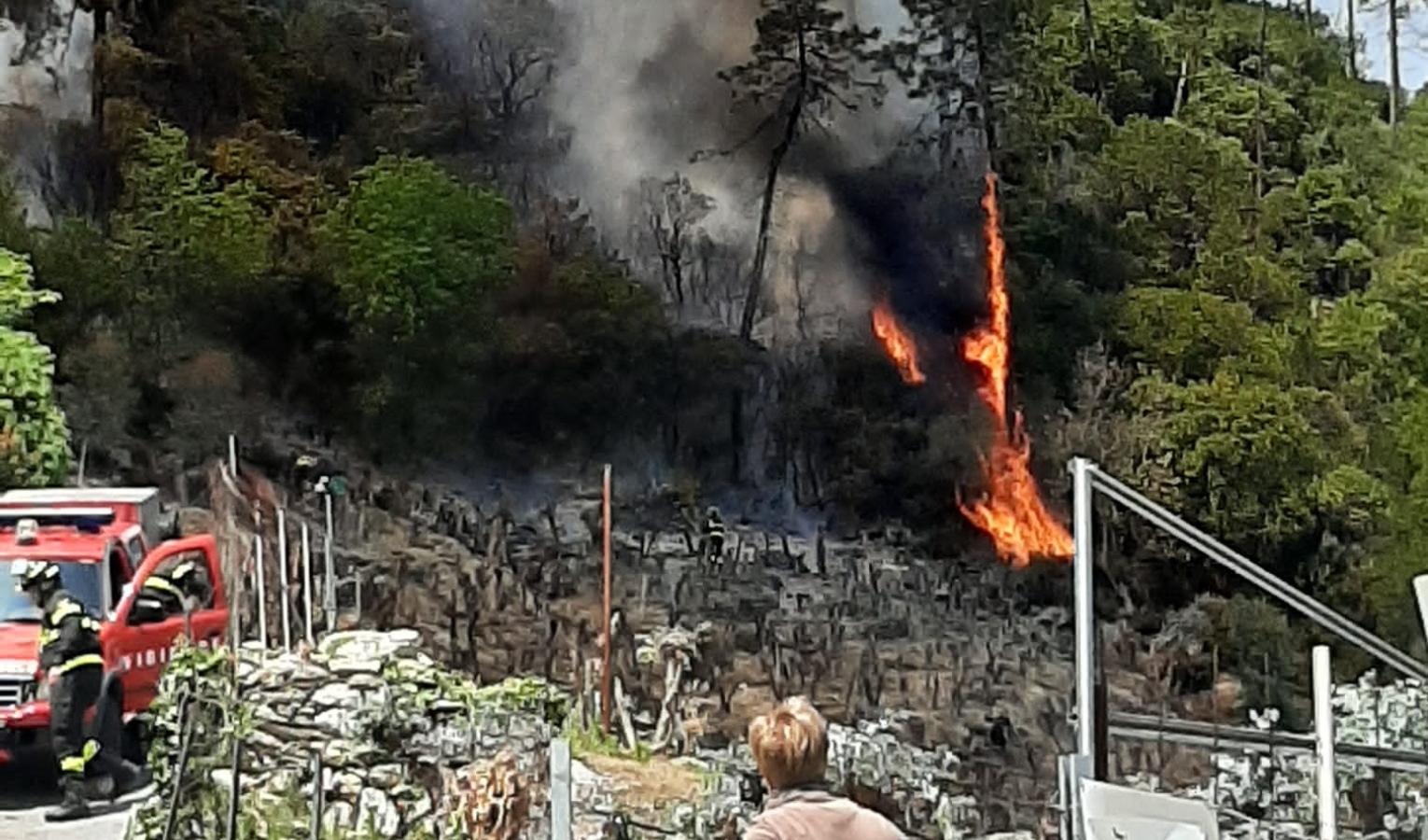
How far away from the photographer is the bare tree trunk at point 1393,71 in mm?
3844

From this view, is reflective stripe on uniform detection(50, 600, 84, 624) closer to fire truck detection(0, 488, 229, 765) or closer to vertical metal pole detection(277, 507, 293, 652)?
fire truck detection(0, 488, 229, 765)

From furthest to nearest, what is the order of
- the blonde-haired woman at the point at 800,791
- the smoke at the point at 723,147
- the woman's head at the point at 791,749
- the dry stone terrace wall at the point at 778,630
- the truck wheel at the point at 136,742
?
the smoke at the point at 723,147 → the dry stone terrace wall at the point at 778,630 → the truck wheel at the point at 136,742 → the woman's head at the point at 791,749 → the blonde-haired woman at the point at 800,791

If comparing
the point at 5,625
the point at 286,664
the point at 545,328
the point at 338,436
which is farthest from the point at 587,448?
the point at 5,625

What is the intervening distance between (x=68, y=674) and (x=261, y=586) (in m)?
0.40

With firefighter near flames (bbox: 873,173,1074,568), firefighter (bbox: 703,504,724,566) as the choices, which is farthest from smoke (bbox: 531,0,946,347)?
firefighter (bbox: 703,504,724,566)

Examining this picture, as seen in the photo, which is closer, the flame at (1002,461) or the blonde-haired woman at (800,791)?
the blonde-haired woman at (800,791)

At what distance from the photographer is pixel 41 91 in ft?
12.4

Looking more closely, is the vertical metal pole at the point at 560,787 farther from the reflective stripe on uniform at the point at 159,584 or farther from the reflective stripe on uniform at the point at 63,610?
the reflective stripe on uniform at the point at 63,610

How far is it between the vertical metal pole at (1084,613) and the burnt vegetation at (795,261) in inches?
2.7

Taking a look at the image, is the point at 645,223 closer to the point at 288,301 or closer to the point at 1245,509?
the point at 288,301

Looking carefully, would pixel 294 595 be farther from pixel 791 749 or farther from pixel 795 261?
pixel 795 261

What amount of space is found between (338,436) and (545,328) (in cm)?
47

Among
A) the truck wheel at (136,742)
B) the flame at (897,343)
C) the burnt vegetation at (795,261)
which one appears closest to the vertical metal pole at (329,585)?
the burnt vegetation at (795,261)

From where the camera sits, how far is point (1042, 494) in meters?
3.88
